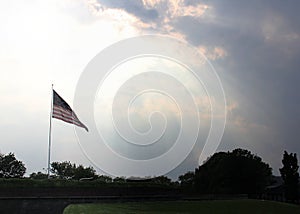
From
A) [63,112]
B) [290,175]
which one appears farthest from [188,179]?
[63,112]

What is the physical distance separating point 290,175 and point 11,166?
4541cm

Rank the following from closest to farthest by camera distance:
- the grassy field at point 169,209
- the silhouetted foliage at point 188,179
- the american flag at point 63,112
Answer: the grassy field at point 169,209 → the american flag at point 63,112 → the silhouetted foliage at point 188,179

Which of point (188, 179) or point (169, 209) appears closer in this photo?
point (169, 209)

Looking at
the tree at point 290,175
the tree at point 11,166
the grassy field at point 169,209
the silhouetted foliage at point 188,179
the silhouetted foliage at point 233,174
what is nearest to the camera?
the grassy field at point 169,209

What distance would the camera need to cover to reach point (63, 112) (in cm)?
3900

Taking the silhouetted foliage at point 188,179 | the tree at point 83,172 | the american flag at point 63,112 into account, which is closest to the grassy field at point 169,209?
the american flag at point 63,112

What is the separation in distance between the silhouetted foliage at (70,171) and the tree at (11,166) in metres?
7.14

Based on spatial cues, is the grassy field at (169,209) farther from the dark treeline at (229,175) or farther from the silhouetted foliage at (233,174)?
the silhouetted foliage at (233,174)

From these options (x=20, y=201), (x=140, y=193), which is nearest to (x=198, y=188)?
(x=140, y=193)

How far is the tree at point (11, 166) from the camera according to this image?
245 ft

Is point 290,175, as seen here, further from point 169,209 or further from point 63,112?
point 63,112

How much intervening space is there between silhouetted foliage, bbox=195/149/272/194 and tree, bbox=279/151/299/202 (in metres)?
3.95

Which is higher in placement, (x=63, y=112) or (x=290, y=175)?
(x=63, y=112)

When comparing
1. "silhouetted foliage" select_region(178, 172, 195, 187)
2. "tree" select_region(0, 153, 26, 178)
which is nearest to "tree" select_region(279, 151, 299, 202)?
"silhouetted foliage" select_region(178, 172, 195, 187)
